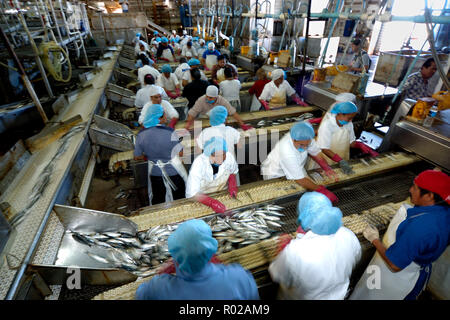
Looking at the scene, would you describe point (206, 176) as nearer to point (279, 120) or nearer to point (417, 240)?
point (417, 240)

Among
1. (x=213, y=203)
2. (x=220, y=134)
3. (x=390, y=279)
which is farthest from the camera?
(x=220, y=134)

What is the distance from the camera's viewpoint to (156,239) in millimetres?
2521

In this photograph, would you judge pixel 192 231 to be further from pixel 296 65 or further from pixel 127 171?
pixel 296 65

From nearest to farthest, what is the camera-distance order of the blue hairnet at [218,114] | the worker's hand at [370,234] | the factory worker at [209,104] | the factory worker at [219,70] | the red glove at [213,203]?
the worker's hand at [370,234] → the red glove at [213,203] → the blue hairnet at [218,114] → the factory worker at [209,104] → the factory worker at [219,70]

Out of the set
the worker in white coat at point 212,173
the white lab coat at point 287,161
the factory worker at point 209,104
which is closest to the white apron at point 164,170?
the worker in white coat at point 212,173

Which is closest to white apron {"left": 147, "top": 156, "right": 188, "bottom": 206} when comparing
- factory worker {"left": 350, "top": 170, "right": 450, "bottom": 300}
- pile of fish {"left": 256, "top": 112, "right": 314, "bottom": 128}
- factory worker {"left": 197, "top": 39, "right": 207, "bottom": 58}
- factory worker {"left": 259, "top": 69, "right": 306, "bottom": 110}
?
pile of fish {"left": 256, "top": 112, "right": 314, "bottom": 128}

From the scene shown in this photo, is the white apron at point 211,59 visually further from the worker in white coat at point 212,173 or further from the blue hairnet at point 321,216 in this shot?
the blue hairnet at point 321,216

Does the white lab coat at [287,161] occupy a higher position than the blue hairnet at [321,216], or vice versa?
the blue hairnet at [321,216]

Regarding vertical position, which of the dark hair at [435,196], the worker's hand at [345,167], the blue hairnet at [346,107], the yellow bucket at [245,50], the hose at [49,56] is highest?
the hose at [49,56]

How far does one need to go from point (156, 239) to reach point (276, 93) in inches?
183

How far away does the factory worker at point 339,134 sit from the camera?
3.45 m

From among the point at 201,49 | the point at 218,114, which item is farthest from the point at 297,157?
the point at 201,49

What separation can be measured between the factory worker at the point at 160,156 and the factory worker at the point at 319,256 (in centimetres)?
234
